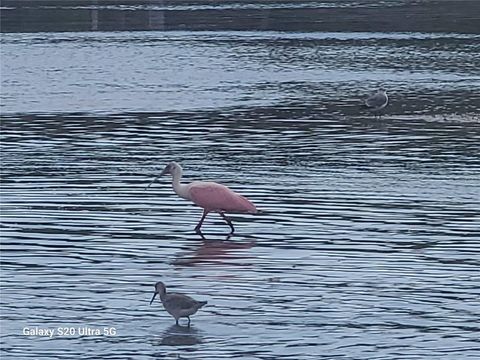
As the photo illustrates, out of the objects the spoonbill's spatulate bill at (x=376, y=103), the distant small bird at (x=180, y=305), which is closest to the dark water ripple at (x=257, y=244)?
the distant small bird at (x=180, y=305)

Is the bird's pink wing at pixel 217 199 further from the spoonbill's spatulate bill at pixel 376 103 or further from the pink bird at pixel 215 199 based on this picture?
the spoonbill's spatulate bill at pixel 376 103

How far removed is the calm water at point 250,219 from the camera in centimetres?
1162

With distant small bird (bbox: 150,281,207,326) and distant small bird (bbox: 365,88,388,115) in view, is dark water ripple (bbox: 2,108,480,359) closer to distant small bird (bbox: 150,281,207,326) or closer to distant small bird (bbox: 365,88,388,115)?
distant small bird (bbox: 150,281,207,326)

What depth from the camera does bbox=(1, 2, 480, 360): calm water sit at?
11.6m

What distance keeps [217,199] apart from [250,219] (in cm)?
88

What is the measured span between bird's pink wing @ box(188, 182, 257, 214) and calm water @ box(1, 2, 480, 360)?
11.2 inches

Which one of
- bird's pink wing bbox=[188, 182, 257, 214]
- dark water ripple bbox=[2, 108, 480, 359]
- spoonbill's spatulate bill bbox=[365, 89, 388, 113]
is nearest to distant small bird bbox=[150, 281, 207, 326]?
dark water ripple bbox=[2, 108, 480, 359]

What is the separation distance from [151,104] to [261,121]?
139 inches

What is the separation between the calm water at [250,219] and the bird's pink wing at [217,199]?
28 centimetres

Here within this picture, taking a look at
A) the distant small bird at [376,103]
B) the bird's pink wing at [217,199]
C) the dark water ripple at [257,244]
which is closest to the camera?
the dark water ripple at [257,244]

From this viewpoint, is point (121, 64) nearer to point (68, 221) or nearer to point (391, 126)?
point (391, 126)

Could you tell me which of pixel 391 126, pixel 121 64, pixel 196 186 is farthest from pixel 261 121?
pixel 121 64

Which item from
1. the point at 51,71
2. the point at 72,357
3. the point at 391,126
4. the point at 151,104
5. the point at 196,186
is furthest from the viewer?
the point at 51,71

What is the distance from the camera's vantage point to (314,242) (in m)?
14.8
